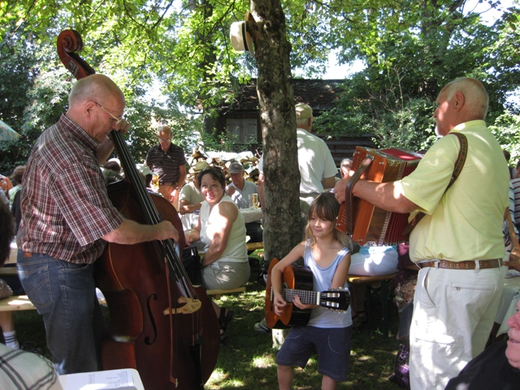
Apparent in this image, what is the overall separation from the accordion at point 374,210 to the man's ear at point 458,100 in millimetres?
339

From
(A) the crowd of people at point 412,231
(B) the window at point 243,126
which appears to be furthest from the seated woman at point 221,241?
(B) the window at point 243,126

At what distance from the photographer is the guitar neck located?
125 inches

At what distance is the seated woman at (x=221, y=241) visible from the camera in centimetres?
486

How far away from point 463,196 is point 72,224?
193cm

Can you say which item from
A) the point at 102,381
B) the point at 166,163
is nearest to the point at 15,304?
the point at 102,381

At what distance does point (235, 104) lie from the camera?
21.7 m

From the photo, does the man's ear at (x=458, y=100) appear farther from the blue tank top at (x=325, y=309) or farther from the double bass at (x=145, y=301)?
the double bass at (x=145, y=301)

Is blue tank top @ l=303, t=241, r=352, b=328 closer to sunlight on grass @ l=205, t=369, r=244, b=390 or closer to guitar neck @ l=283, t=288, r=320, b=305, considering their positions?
guitar neck @ l=283, t=288, r=320, b=305

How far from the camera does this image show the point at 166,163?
826 cm

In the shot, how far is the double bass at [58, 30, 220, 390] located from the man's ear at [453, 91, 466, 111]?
176 cm

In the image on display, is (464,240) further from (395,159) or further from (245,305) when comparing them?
(245,305)

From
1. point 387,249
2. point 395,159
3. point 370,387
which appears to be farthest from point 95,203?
point 387,249

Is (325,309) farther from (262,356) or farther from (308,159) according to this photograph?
(308,159)

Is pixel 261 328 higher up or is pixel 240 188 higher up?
pixel 240 188
